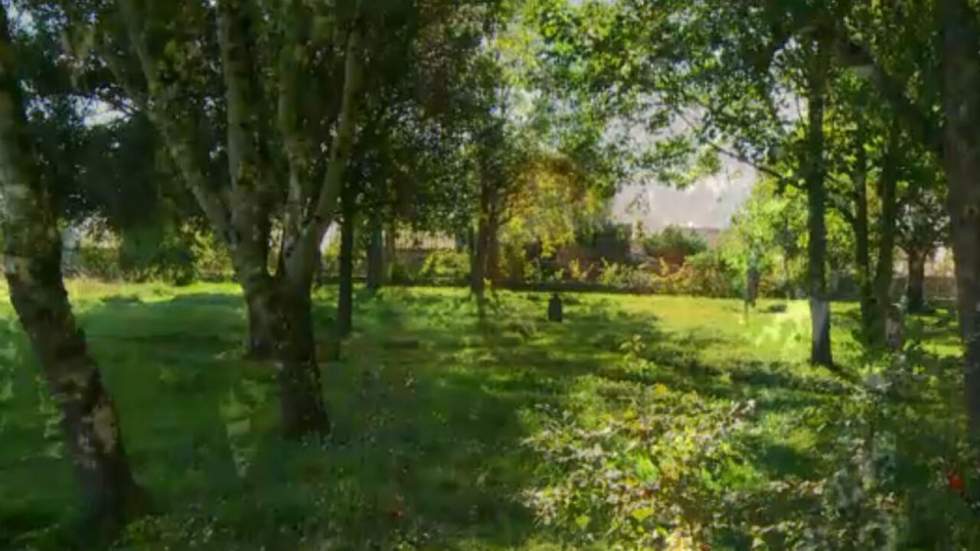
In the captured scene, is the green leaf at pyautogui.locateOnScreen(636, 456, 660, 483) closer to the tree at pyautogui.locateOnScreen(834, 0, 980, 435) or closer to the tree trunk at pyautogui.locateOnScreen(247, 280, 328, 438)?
the tree at pyautogui.locateOnScreen(834, 0, 980, 435)

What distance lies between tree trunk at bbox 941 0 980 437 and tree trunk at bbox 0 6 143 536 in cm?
559

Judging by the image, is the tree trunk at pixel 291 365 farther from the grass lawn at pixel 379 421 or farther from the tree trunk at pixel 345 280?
the tree trunk at pixel 345 280

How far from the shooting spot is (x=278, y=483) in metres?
8.52

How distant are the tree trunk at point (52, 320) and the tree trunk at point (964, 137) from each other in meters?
5.59

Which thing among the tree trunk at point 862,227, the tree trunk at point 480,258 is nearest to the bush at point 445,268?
the tree trunk at point 480,258

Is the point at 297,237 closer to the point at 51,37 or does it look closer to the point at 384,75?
the point at 384,75

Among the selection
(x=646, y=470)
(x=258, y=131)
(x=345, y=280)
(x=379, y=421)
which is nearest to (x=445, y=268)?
(x=345, y=280)

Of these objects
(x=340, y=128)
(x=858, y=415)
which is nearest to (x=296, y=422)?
(x=340, y=128)

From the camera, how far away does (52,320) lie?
6.91m

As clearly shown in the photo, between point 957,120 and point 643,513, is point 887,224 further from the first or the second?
point 643,513

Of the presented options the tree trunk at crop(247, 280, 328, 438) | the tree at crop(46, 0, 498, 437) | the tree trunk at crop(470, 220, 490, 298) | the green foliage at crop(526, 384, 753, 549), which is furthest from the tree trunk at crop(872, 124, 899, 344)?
the tree trunk at crop(470, 220, 490, 298)

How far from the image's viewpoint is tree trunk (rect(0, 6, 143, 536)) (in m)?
6.79

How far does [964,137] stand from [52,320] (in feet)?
19.6

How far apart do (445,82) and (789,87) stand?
6.83 metres
